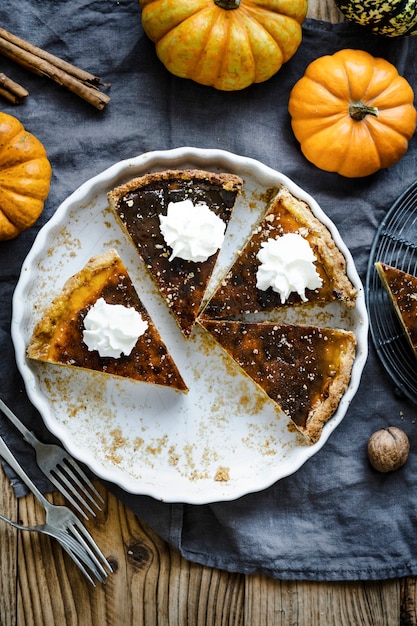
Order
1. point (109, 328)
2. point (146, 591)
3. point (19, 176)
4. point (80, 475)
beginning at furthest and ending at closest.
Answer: point (146, 591)
point (80, 475)
point (109, 328)
point (19, 176)

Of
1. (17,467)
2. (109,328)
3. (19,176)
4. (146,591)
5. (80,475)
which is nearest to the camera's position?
(19,176)

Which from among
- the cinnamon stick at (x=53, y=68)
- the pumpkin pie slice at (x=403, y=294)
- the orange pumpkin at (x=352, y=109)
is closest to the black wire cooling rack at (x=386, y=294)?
the pumpkin pie slice at (x=403, y=294)

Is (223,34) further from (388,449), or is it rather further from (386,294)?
(388,449)

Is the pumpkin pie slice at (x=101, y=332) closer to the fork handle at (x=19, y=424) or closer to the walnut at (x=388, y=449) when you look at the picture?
the fork handle at (x=19, y=424)

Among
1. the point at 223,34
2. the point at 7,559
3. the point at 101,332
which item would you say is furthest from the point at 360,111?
the point at 7,559

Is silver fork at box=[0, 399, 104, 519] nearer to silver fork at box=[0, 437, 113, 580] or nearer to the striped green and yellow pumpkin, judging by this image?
silver fork at box=[0, 437, 113, 580]

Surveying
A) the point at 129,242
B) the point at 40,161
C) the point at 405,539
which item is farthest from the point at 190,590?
the point at 40,161

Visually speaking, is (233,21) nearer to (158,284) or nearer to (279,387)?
(158,284)
